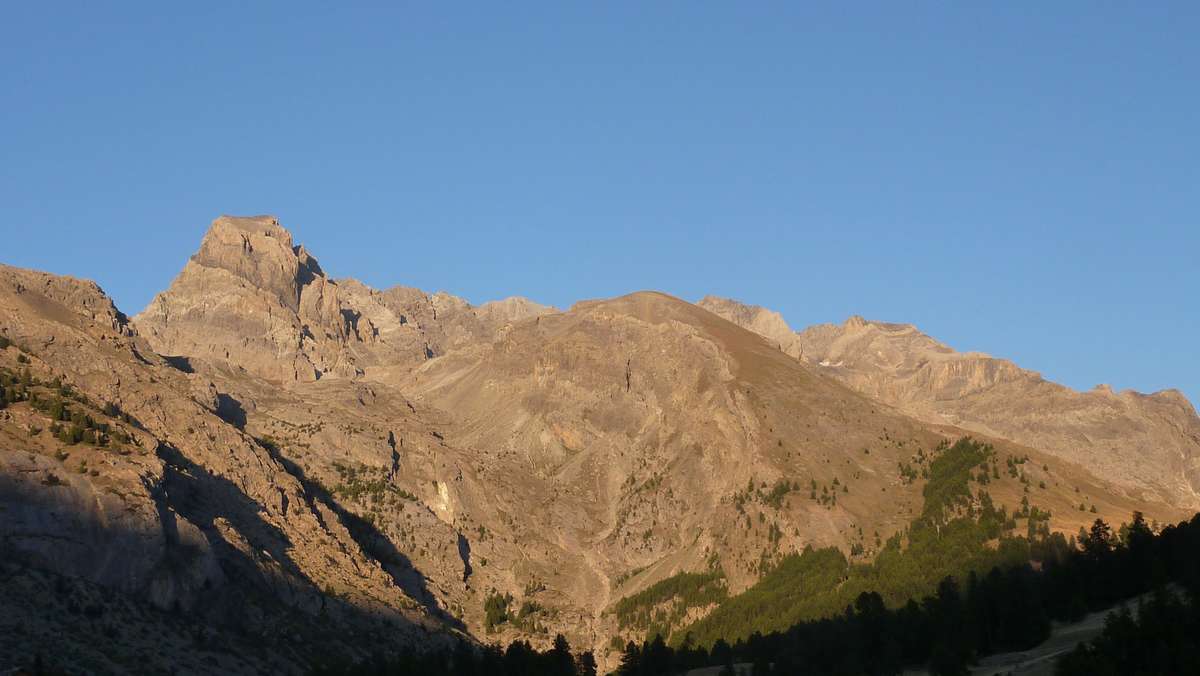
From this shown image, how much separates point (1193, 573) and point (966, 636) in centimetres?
2948

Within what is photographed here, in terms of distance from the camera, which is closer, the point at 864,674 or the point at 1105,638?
the point at 1105,638

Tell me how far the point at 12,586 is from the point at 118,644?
1557cm

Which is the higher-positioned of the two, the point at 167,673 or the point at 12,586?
the point at 12,586

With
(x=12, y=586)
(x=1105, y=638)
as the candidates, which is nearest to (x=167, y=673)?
(x=12, y=586)

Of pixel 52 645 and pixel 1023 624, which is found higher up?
pixel 52 645

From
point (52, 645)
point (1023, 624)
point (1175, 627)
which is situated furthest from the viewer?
point (1023, 624)

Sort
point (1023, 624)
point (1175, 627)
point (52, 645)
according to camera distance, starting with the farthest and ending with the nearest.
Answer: point (1023, 624) < point (52, 645) < point (1175, 627)

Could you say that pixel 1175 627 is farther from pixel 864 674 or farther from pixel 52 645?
pixel 52 645

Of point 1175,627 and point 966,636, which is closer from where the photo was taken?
point 1175,627

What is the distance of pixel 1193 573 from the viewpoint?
186 m

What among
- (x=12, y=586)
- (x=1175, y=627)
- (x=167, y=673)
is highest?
(x=12, y=586)

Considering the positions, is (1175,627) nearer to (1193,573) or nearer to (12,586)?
(1193,573)

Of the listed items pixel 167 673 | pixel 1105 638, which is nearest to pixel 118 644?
pixel 167 673

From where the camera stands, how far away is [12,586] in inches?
7702
